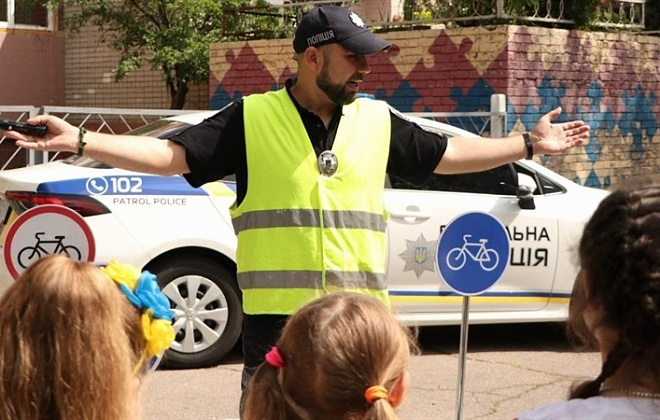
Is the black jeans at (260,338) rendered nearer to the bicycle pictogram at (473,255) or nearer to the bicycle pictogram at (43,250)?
the bicycle pictogram at (43,250)

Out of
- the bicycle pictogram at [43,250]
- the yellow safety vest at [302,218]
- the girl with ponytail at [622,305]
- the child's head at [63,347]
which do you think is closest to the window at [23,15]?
the bicycle pictogram at [43,250]

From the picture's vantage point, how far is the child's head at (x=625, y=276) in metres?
2.21

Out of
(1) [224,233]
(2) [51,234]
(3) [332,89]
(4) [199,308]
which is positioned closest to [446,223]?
(1) [224,233]

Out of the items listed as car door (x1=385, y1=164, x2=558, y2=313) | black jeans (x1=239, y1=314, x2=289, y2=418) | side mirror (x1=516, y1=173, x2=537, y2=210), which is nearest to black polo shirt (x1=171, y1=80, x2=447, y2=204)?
black jeans (x1=239, y1=314, x2=289, y2=418)

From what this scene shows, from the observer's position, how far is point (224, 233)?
25.7 ft

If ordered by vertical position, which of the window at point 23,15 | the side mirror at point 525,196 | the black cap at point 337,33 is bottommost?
the side mirror at point 525,196

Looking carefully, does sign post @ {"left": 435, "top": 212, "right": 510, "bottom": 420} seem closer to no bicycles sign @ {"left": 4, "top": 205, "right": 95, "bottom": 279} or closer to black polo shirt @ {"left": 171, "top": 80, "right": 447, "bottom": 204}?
black polo shirt @ {"left": 171, "top": 80, "right": 447, "bottom": 204}

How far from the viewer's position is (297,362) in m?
2.60

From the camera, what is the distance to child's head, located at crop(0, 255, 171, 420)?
257 cm

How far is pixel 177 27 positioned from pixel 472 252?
34.8 ft

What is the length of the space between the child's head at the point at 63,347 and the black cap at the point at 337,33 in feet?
5.61

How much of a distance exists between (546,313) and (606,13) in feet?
19.0

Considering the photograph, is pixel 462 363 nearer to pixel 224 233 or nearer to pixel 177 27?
pixel 224 233

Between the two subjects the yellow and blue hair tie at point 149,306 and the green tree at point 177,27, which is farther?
the green tree at point 177,27
